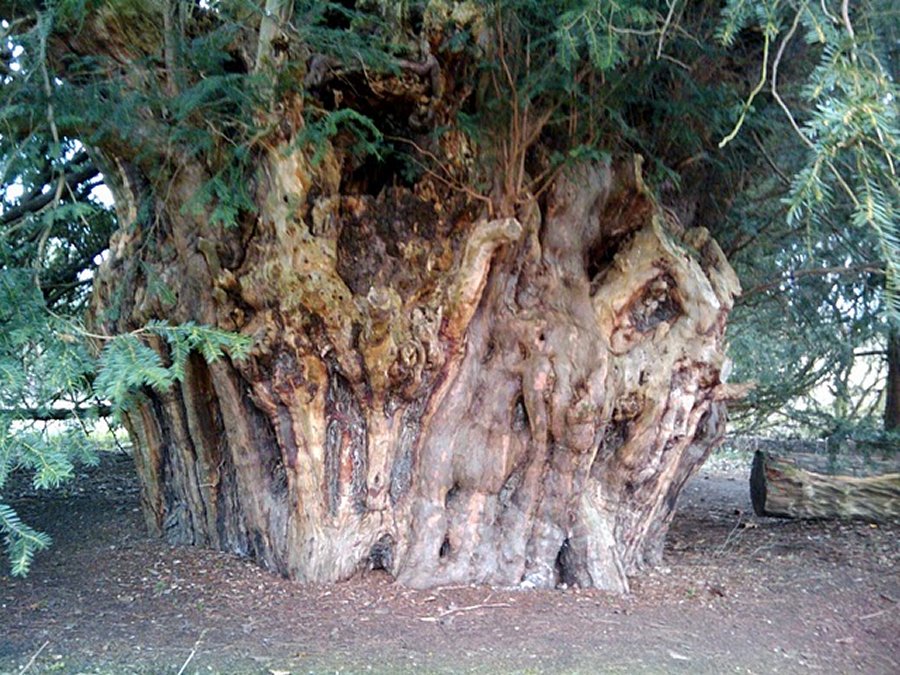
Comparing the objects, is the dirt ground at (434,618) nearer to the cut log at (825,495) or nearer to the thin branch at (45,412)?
the cut log at (825,495)

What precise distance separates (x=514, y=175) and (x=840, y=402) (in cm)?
442

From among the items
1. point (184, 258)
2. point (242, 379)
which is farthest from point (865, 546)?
point (184, 258)

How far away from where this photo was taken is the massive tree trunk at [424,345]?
15.5 feet

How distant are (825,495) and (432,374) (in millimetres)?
3952

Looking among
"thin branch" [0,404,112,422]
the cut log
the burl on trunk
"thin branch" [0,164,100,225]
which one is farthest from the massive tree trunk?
the cut log

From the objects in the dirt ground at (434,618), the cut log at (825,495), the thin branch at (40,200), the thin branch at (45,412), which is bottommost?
the dirt ground at (434,618)

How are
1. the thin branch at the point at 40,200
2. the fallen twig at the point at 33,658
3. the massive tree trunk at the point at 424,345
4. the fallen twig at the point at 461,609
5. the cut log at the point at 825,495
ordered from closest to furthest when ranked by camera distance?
the fallen twig at the point at 33,658 < the fallen twig at the point at 461,609 < the massive tree trunk at the point at 424,345 < the thin branch at the point at 40,200 < the cut log at the point at 825,495

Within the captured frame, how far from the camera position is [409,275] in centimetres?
499

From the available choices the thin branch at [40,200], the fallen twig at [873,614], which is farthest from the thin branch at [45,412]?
the fallen twig at [873,614]

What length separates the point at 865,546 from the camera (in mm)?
6285

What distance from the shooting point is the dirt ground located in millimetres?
3863

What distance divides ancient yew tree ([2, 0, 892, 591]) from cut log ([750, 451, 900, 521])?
172cm

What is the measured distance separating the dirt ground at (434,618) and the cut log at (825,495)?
0.66m

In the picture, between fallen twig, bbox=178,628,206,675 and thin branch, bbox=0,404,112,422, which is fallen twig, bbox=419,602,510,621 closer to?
fallen twig, bbox=178,628,206,675
